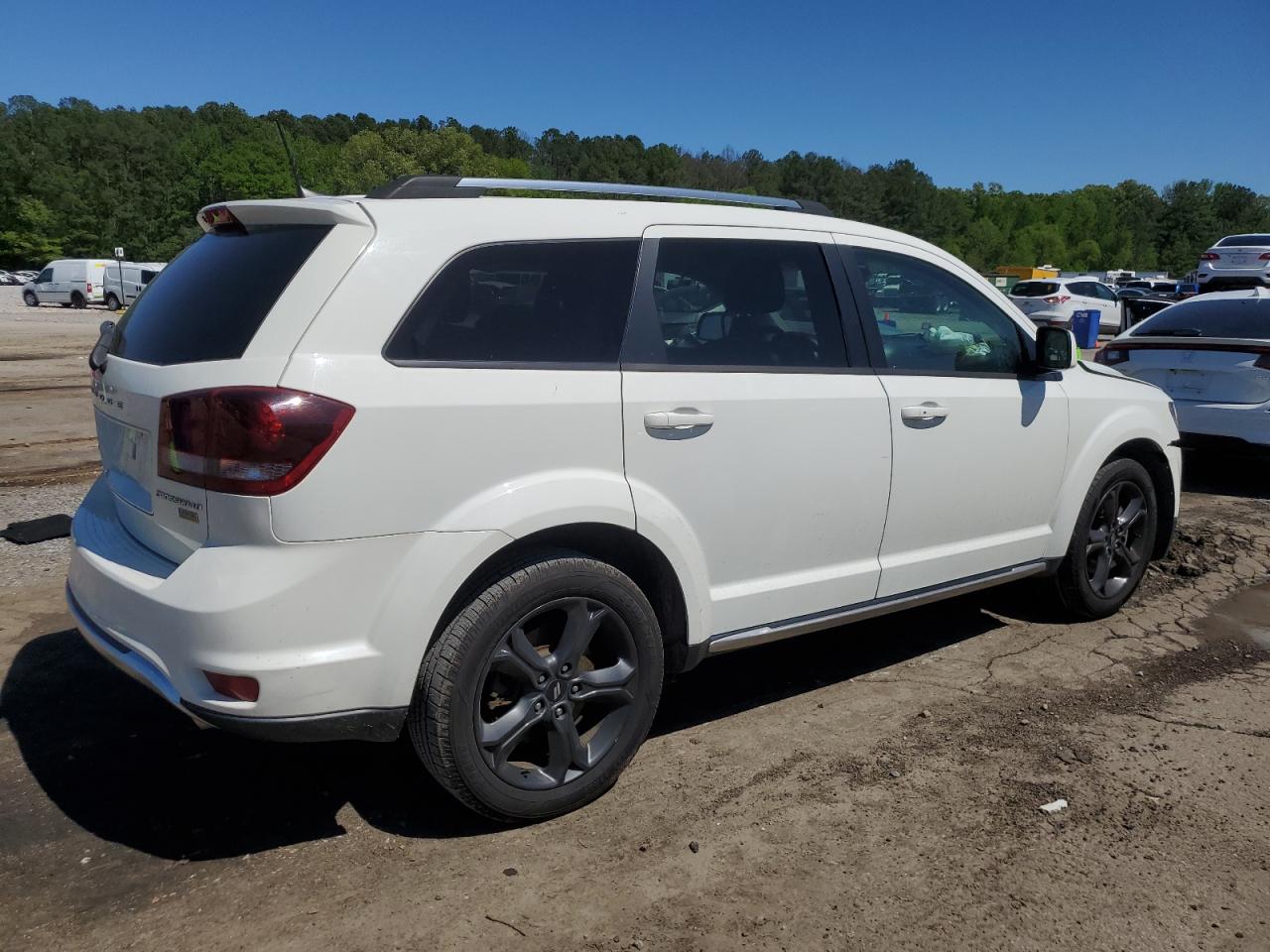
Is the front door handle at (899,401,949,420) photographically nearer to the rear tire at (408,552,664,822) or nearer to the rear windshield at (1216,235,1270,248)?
the rear tire at (408,552,664,822)

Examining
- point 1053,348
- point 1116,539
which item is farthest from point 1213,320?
point 1053,348

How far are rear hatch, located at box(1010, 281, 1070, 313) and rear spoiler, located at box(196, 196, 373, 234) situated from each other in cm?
2953

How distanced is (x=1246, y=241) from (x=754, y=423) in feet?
93.8

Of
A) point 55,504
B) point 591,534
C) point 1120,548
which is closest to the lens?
point 591,534

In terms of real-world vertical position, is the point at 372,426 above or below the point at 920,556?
above

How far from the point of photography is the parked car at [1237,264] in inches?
973

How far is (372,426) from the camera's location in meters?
2.64

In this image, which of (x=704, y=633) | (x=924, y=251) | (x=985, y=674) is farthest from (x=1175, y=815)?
(x=924, y=251)

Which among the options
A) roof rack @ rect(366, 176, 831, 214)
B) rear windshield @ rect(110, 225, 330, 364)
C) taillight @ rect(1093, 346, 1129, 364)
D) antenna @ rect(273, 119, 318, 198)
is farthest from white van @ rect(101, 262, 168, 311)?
roof rack @ rect(366, 176, 831, 214)

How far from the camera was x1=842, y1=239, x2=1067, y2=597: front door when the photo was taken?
12.8 ft

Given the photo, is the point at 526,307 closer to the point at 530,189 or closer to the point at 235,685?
the point at 530,189

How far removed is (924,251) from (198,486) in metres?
2.97

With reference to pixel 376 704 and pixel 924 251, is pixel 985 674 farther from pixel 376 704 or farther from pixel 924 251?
pixel 376 704

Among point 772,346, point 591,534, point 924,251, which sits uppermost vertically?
point 924,251
